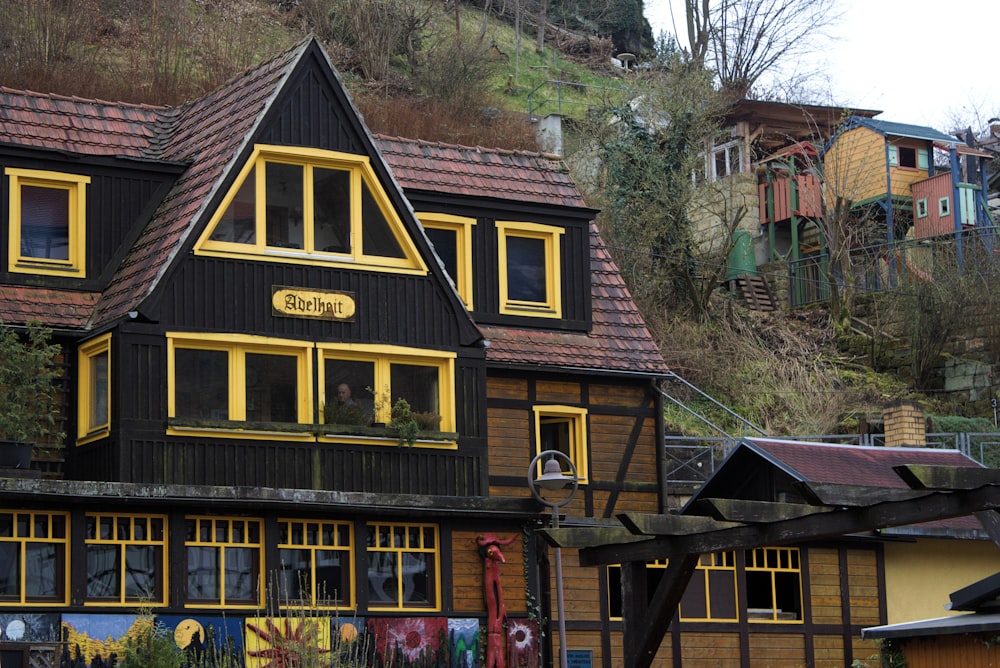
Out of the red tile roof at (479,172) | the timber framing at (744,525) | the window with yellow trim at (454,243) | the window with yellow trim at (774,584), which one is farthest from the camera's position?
the window with yellow trim at (774,584)

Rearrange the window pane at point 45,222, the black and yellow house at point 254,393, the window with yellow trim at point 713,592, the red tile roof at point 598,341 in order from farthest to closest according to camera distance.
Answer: the window with yellow trim at point 713,592
the red tile roof at point 598,341
the window pane at point 45,222
the black and yellow house at point 254,393

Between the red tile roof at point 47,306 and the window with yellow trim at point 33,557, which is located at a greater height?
the red tile roof at point 47,306

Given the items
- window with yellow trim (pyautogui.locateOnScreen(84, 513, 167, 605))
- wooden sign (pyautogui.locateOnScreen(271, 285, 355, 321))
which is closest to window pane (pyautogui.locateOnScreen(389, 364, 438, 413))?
wooden sign (pyautogui.locateOnScreen(271, 285, 355, 321))

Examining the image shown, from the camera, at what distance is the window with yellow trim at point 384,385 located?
2452 centimetres

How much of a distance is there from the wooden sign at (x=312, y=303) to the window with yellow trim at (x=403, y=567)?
9.70 feet

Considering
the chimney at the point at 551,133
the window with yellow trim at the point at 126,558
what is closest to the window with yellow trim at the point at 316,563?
the window with yellow trim at the point at 126,558

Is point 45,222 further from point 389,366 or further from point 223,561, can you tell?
point 223,561

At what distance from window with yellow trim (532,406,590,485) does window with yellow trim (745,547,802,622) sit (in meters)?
3.32

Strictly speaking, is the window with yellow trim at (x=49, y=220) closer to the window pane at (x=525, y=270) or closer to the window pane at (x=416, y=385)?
the window pane at (x=416, y=385)

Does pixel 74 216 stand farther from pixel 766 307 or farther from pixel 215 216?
pixel 766 307

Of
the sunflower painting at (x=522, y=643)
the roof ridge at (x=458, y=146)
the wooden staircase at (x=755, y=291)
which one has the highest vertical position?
the wooden staircase at (x=755, y=291)

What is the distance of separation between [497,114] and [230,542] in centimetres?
2913

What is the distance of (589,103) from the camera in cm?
5797

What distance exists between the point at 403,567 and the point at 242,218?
5.18 metres
